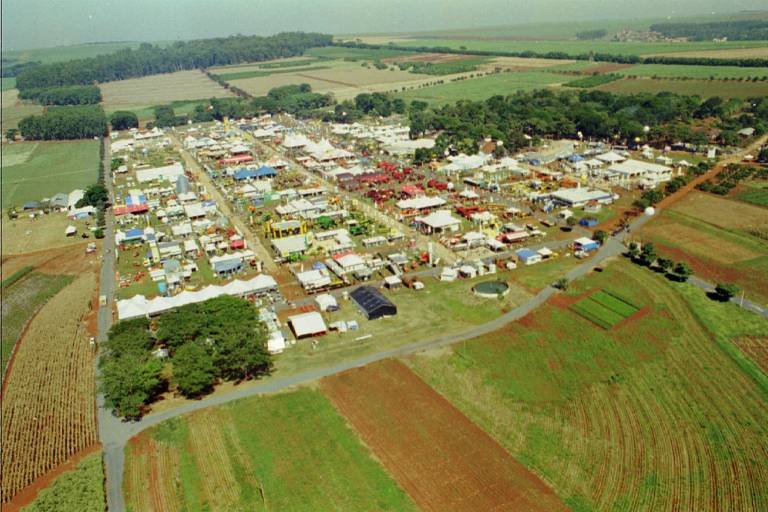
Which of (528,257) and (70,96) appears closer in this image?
(528,257)

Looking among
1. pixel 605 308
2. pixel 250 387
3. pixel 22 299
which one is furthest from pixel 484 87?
pixel 250 387

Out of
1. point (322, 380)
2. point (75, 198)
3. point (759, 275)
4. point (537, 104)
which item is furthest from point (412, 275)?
point (537, 104)

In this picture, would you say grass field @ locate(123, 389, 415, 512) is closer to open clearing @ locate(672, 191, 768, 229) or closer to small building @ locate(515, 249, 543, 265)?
small building @ locate(515, 249, 543, 265)

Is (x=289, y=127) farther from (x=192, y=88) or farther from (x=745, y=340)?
(x=745, y=340)

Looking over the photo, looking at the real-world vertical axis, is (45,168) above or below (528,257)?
below

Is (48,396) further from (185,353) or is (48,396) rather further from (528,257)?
(528,257)

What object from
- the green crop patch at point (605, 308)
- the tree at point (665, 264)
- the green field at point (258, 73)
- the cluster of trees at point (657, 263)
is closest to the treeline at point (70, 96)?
the green field at point (258, 73)
